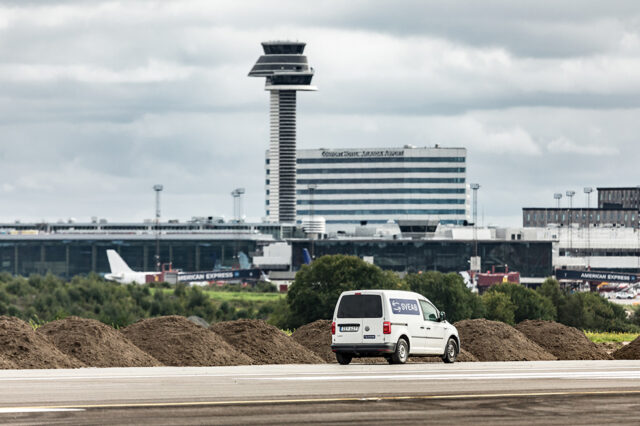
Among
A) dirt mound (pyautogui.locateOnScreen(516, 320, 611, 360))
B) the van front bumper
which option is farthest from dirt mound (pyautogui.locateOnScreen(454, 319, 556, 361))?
the van front bumper

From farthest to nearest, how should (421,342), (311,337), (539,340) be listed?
(539,340), (311,337), (421,342)

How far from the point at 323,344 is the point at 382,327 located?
5242 mm

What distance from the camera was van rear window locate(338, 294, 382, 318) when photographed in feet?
111

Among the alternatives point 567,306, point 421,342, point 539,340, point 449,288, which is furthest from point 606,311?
point 421,342

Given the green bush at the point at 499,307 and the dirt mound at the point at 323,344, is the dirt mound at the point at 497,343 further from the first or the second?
the green bush at the point at 499,307

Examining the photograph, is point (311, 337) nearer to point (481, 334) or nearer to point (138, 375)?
point (481, 334)

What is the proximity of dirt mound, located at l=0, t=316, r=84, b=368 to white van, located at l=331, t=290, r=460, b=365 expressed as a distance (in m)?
7.78

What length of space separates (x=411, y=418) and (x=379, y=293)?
47.8ft

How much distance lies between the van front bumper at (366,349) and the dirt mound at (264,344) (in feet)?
6.02

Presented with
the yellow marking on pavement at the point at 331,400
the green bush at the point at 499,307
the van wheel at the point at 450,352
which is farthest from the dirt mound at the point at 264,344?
the green bush at the point at 499,307

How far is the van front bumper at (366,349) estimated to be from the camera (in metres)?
33.6

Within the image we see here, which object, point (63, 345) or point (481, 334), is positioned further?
point (481, 334)

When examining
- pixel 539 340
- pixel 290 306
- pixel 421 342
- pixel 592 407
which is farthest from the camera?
pixel 290 306

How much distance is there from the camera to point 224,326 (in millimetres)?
36969
